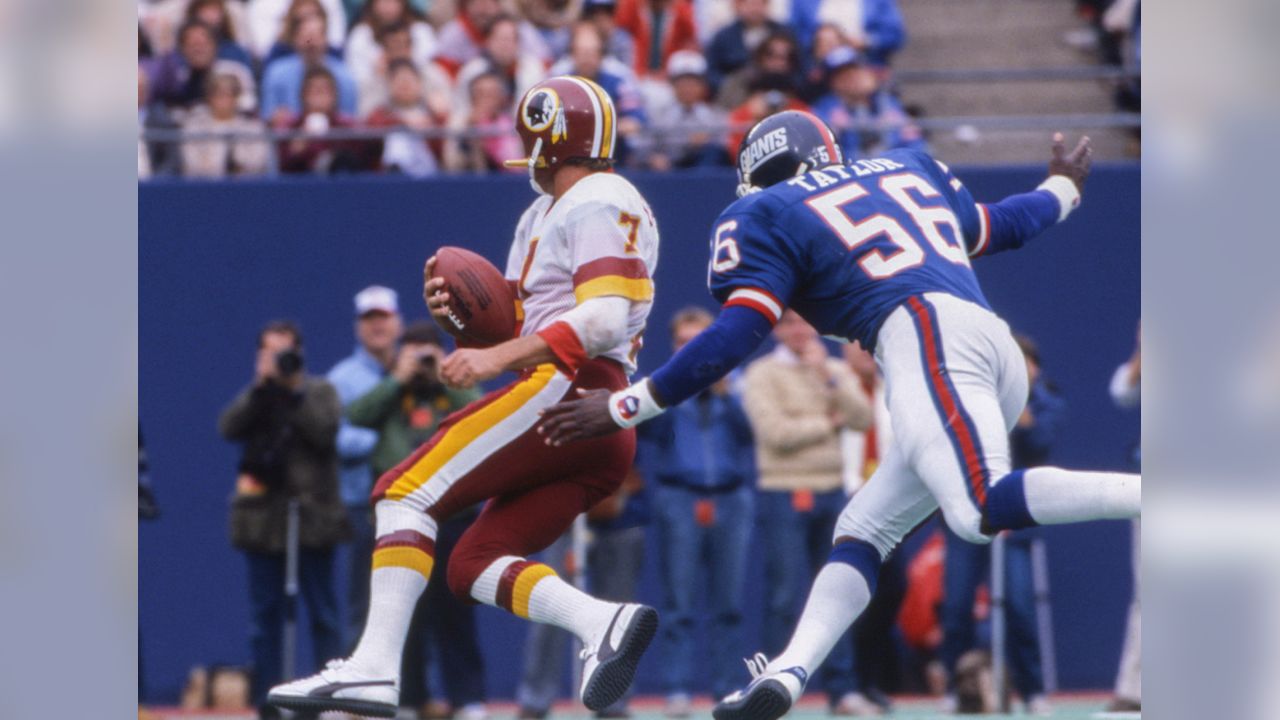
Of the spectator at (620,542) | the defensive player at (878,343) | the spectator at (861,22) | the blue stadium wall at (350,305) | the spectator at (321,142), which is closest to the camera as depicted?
the defensive player at (878,343)

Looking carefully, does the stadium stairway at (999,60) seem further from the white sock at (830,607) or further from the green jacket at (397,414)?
the white sock at (830,607)

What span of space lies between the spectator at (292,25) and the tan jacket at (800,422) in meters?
3.95

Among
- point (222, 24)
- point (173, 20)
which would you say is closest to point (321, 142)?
point (222, 24)

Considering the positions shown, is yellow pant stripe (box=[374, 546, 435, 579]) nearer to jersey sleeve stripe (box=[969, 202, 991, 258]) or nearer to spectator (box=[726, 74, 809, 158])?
jersey sleeve stripe (box=[969, 202, 991, 258])

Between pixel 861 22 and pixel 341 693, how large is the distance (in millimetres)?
7964

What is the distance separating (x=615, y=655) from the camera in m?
5.50

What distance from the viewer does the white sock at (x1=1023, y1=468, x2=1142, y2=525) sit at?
5.12 meters

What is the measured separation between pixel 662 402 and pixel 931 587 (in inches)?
218

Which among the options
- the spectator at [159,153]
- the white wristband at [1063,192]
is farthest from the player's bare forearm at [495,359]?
the spectator at [159,153]

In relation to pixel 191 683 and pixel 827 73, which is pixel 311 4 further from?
pixel 191 683

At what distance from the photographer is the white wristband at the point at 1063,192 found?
251 inches

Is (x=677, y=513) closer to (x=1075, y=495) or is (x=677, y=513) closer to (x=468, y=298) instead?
(x=468, y=298)

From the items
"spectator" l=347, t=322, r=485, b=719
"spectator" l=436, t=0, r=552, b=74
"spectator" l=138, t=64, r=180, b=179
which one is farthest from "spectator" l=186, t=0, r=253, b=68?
"spectator" l=347, t=322, r=485, b=719

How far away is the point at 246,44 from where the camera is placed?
11.8m
